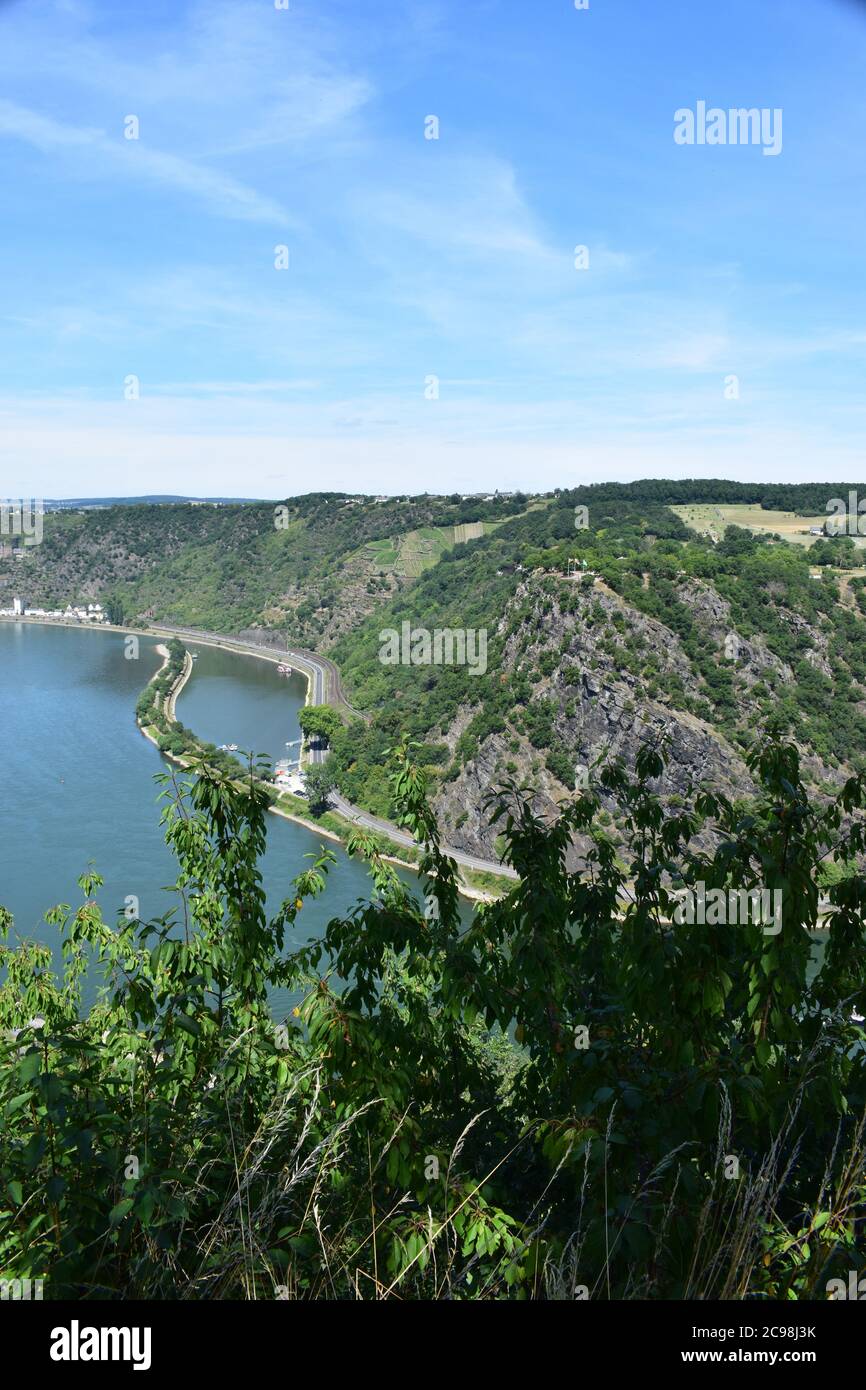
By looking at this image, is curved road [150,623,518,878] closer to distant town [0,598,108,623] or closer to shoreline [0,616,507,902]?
shoreline [0,616,507,902]

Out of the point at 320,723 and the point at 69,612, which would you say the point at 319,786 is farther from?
the point at 69,612

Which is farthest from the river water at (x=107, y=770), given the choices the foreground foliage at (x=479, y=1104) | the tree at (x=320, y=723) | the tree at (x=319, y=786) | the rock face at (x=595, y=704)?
the rock face at (x=595, y=704)

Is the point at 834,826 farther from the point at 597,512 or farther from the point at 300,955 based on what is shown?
the point at 597,512

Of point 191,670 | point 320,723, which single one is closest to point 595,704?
point 320,723

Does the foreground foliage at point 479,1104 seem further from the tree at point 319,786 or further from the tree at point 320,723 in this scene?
the tree at point 320,723
